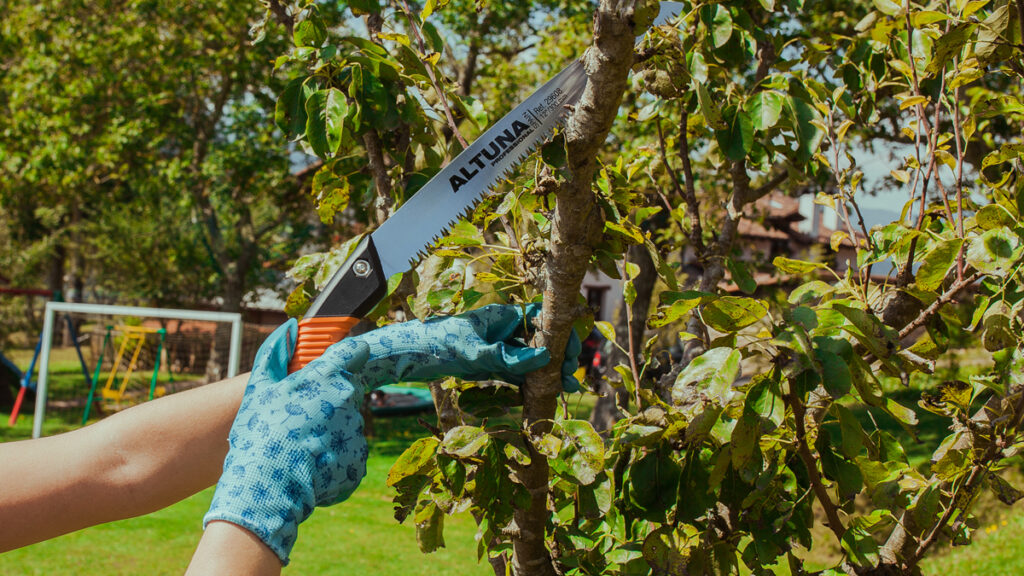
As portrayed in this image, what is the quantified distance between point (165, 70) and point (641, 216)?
13.1 m

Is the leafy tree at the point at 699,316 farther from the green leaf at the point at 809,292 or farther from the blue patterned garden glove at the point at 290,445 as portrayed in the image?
the blue patterned garden glove at the point at 290,445

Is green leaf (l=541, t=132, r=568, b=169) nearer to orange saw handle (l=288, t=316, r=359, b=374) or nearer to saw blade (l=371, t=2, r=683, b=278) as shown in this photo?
saw blade (l=371, t=2, r=683, b=278)

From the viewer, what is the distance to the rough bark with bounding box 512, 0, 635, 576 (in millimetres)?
1274

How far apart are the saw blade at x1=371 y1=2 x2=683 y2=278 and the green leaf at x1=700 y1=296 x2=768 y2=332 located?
2.03 feet

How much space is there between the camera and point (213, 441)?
5.49 ft

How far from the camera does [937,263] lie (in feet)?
5.68

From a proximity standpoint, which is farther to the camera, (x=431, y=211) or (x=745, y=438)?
(x=431, y=211)

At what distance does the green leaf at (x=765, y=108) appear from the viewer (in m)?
2.14

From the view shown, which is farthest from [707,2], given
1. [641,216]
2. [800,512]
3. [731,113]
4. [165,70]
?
[165,70]

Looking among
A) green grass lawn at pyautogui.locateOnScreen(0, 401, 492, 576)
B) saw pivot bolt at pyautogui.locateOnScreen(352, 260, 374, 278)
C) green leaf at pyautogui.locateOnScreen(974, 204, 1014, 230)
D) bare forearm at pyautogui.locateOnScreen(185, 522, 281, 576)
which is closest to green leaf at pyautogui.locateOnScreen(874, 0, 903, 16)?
green leaf at pyautogui.locateOnScreen(974, 204, 1014, 230)

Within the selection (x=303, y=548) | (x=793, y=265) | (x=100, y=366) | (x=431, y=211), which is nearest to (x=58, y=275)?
(x=100, y=366)

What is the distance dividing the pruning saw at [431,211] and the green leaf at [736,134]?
0.48m

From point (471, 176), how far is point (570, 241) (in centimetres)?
49

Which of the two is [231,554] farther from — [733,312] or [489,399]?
[733,312]
